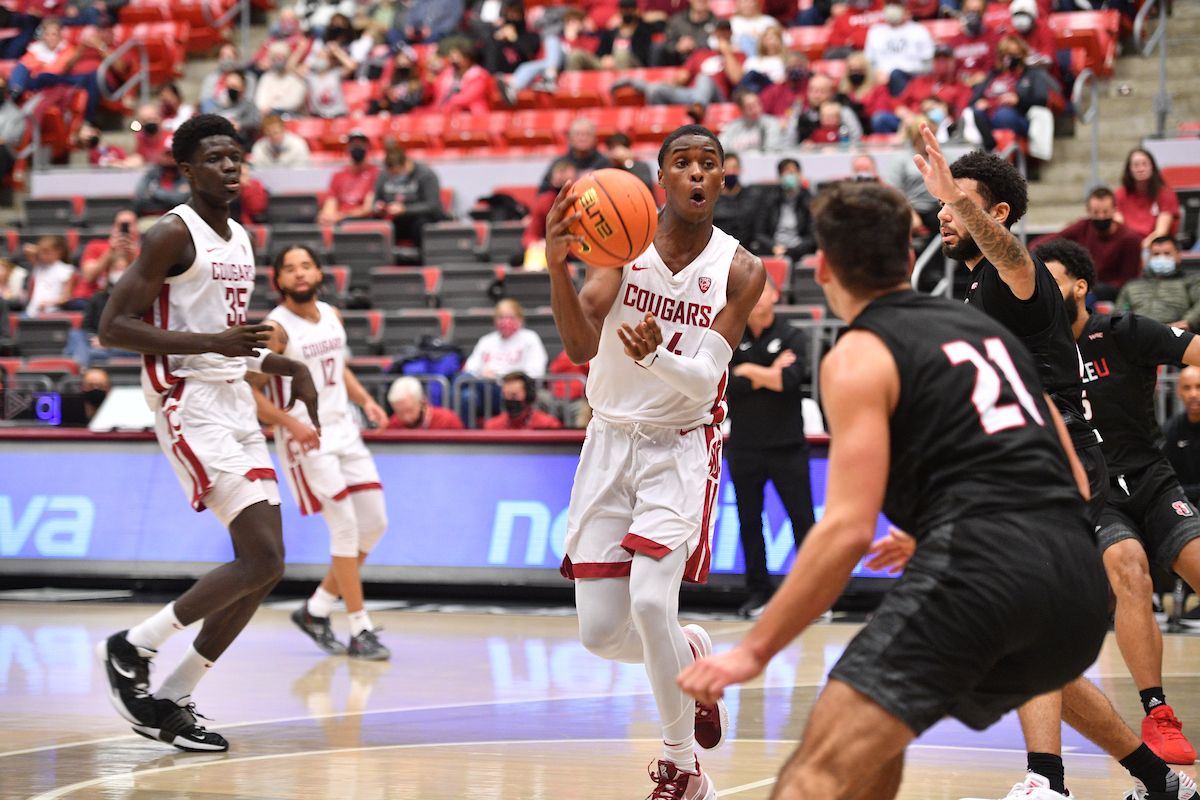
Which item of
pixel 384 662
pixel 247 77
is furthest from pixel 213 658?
pixel 247 77

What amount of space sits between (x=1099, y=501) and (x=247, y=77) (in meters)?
16.8

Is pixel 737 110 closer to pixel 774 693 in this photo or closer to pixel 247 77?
pixel 247 77

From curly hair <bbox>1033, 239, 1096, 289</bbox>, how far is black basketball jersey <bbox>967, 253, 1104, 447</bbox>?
0.83 meters

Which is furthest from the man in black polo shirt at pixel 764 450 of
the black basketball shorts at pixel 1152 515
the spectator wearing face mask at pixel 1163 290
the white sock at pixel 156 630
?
the white sock at pixel 156 630

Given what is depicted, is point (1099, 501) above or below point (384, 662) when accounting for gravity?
above

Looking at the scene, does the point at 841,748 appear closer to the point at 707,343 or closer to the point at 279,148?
the point at 707,343

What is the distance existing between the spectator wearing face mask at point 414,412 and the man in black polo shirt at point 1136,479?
20.7 feet

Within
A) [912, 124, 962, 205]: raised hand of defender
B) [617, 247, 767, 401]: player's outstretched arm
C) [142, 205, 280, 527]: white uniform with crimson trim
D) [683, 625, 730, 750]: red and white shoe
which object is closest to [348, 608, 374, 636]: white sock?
[142, 205, 280, 527]: white uniform with crimson trim

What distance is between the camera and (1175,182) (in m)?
15.1

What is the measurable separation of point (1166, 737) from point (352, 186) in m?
13.2

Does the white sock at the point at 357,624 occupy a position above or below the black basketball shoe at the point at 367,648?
above

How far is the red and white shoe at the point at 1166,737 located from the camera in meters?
6.00

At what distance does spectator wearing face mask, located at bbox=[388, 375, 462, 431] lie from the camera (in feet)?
38.8

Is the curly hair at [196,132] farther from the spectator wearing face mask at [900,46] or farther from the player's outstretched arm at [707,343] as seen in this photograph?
the spectator wearing face mask at [900,46]
